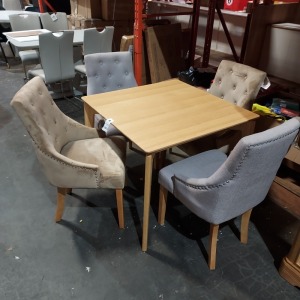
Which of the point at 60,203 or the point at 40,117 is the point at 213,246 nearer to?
the point at 60,203

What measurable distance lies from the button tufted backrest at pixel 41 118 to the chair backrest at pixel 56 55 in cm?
136

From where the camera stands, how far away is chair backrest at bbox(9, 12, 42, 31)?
396 cm

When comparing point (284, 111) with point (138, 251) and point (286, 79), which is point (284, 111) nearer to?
point (138, 251)

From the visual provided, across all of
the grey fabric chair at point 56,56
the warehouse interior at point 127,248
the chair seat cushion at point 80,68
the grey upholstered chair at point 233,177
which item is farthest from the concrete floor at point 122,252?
the chair seat cushion at point 80,68

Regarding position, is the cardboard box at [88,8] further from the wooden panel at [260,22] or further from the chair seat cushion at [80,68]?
the wooden panel at [260,22]

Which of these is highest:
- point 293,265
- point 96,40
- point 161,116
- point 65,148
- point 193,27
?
point 193,27

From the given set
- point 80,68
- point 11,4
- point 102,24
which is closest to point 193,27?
point 80,68

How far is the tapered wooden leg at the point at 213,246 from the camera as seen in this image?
1.52 m

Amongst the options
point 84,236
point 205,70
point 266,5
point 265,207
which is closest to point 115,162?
point 84,236

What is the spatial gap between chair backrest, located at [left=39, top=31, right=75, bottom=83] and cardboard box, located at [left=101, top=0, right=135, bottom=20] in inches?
63.2

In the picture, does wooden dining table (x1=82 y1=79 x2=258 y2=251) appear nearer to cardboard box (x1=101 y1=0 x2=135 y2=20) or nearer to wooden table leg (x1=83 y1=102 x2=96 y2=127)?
wooden table leg (x1=83 y1=102 x2=96 y2=127)

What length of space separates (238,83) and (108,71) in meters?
1.03

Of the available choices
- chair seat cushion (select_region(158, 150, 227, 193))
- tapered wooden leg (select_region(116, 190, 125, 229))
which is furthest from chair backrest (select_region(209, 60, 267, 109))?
tapered wooden leg (select_region(116, 190, 125, 229))

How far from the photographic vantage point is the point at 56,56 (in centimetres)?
300
